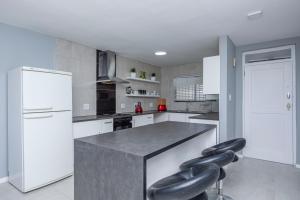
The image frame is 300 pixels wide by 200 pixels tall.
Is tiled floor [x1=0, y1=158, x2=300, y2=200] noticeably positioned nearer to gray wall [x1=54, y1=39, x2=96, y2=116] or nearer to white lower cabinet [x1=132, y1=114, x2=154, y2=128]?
gray wall [x1=54, y1=39, x2=96, y2=116]

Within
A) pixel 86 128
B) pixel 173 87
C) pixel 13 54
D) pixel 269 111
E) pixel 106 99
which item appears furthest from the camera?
pixel 173 87

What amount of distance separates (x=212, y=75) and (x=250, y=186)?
1811 millimetres

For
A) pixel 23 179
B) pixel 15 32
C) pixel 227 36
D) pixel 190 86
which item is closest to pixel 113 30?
pixel 15 32

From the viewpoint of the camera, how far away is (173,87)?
586cm

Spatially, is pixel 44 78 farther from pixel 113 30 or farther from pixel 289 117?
pixel 289 117

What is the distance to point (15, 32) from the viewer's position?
8.95ft

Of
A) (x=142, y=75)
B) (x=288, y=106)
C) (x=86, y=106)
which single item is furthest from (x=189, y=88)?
(x=86, y=106)

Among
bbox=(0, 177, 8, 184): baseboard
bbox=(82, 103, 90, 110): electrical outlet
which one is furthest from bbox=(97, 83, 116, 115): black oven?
bbox=(0, 177, 8, 184): baseboard

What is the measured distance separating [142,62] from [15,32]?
318cm

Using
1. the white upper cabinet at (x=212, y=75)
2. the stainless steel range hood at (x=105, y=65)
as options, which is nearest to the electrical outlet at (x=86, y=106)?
the stainless steel range hood at (x=105, y=65)

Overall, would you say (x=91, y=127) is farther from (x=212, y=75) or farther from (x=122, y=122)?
(x=212, y=75)

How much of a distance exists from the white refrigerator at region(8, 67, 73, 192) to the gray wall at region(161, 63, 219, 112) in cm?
365

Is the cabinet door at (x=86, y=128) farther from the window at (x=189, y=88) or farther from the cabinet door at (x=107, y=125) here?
the window at (x=189, y=88)

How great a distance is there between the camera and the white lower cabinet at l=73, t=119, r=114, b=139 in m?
2.99
